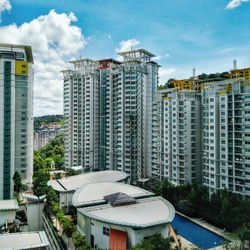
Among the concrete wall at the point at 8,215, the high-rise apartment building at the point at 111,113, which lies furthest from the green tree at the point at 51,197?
the high-rise apartment building at the point at 111,113

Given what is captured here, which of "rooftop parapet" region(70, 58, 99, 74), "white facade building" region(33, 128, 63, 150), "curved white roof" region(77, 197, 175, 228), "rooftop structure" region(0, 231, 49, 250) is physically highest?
"rooftop parapet" region(70, 58, 99, 74)

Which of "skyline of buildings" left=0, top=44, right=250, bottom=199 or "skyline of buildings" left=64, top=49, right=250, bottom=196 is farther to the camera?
"skyline of buildings" left=0, top=44, right=250, bottom=199

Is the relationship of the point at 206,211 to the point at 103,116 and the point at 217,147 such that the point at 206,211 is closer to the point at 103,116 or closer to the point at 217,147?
the point at 217,147

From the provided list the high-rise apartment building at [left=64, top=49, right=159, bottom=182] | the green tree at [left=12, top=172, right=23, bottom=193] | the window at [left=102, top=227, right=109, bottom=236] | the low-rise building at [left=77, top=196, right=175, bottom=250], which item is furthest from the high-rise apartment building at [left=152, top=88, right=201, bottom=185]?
the green tree at [left=12, top=172, right=23, bottom=193]

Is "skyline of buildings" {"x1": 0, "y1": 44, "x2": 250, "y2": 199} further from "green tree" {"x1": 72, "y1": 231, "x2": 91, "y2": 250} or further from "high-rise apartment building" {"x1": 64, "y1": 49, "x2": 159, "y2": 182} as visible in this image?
"green tree" {"x1": 72, "y1": 231, "x2": 91, "y2": 250}

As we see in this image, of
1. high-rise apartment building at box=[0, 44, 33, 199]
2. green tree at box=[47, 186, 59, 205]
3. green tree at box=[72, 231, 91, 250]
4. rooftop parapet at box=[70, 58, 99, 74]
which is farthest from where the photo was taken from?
rooftop parapet at box=[70, 58, 99, 74]

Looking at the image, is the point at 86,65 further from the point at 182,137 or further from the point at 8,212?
the point at 8,212

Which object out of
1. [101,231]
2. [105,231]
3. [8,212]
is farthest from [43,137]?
[105,231]

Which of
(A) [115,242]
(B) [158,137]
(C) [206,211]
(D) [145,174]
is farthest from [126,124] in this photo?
(A) [115,242]

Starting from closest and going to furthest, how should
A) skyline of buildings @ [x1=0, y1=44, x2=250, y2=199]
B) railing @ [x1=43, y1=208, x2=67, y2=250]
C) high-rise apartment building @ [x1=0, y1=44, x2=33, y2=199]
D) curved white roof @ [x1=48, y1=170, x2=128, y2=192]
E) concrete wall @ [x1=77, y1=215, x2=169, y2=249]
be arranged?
concrete wall @ [x1=77, y1=215, x2=169, y2=249]
railing @ [x1=43, y1=208, x2=67, y2=250]
skyline of buildings @ [x1=0, y1=44, x2=250, y2=199]
curved white roof @ [x1=48, y1=170, x2=128, y2=192]
high-rise apartment building @ [x1=0, y1=44, x2=33, y2=199]
